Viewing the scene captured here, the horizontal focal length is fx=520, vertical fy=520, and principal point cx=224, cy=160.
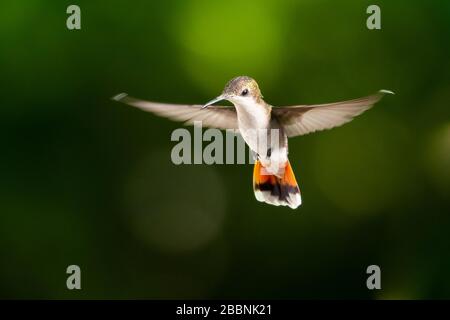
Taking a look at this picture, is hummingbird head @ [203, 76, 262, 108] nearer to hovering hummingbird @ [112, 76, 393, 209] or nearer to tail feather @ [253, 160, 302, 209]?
hovering hummingbird @ [112, 76, 393, 209]

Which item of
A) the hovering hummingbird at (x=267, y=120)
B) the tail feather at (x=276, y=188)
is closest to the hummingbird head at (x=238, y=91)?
the hovering hummingbird at (x=267, y=120)

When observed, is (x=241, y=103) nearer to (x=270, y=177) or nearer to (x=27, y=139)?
(x=270, y=177)

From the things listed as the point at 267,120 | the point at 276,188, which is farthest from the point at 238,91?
the point at 276,188

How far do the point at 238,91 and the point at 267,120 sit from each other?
5.4 inches

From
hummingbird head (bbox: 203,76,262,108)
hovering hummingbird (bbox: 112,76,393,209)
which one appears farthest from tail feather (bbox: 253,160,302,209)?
hummingbird head (bbox: 203,76,262,108)

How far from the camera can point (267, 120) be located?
2.77 feet

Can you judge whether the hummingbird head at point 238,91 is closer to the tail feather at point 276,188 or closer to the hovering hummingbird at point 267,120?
the hovering hummingbird at point 267,120

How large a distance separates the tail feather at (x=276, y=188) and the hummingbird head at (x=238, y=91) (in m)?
0.19

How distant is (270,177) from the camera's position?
0.92 m

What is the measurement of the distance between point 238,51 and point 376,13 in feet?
1.15

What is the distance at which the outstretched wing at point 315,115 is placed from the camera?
76 cm

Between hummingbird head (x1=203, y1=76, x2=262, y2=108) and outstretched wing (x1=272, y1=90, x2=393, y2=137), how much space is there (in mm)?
91

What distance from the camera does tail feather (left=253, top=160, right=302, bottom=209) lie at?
2.89ft

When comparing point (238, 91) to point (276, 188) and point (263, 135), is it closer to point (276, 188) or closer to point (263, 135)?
point (263, 135)
